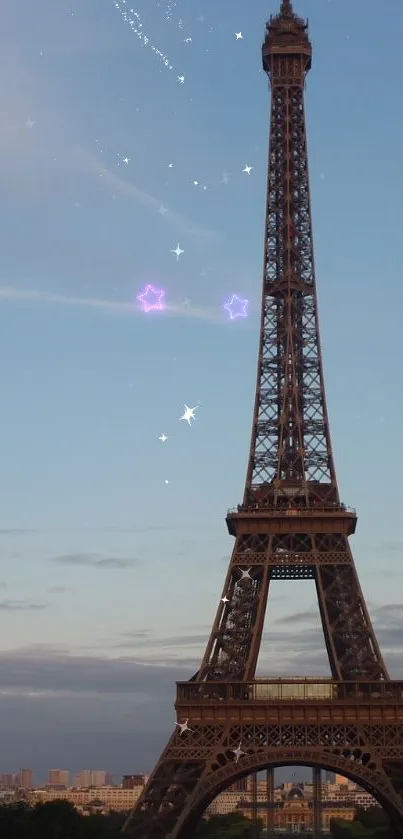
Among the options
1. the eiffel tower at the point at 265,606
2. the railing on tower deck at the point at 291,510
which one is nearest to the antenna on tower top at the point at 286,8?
the eiffel tower at the point at 265,606

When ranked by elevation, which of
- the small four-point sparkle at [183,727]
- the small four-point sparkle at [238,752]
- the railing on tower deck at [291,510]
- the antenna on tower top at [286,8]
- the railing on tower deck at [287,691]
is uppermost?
the antenna on tower top at [286,8]

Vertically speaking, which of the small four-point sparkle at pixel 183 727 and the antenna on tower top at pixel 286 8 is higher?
the antenna on tower top at pixel 286 8

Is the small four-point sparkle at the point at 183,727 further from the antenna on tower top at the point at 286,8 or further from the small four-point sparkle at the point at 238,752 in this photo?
the antenna on tower top at the point at 286,8

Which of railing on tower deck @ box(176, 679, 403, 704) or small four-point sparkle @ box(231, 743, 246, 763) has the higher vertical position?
railing on tower deck @ box(176, 679, 403, 704)

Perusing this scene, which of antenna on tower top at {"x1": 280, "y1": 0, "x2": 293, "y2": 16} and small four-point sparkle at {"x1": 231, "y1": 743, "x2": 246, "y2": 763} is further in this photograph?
antenna on tower top at {"x1": 280, "y1": 0, "x2": 293, "y2": 16}

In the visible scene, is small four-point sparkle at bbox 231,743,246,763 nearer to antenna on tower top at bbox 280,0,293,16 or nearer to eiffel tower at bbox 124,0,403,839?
eiffel tower at bbox 124,0,403,839

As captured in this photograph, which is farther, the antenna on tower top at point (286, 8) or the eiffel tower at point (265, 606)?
the antenna on tower top at point (286, 8)

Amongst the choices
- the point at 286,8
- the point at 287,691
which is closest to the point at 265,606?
the point at 287,691

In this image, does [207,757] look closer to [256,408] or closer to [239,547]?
[239,547]

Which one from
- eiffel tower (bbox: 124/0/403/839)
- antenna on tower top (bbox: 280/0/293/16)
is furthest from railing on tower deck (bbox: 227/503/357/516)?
antenna on tower top (bbox: 280/0/293/16)
